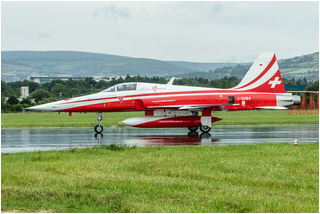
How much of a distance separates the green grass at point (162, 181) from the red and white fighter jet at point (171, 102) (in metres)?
7.65

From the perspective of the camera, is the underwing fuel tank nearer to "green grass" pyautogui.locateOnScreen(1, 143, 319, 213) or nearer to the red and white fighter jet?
the red and white fighter jet

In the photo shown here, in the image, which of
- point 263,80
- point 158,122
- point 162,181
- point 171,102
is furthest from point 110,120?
point 162,181

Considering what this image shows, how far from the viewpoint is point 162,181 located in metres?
8.71

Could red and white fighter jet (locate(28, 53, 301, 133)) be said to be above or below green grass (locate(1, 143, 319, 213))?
above

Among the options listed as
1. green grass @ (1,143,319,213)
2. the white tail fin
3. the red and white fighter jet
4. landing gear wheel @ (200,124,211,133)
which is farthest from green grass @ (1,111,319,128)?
green grass @ (1,143,319,213)

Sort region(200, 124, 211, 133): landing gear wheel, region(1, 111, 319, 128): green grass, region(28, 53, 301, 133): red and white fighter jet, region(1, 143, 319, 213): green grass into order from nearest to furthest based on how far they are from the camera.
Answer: region(1, 143, 319, 213): green grass, region(200, 124, 211, 133): landing gear wheel, region(28, 53, 301, 133): red and white fighter jet, region(1, 111, 319, 128): green grass

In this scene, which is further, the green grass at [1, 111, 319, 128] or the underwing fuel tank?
the green grass at [1, 111, 319, 128]

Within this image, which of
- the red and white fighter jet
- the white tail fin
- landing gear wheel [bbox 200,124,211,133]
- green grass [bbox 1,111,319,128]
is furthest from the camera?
green grass [bbox 1,111,319,128]

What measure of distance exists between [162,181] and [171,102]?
12.6 metres

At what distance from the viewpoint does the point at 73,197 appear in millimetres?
7594

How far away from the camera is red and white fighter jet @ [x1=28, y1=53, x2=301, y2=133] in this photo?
20.6 m

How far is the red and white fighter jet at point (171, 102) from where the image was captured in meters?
20.6

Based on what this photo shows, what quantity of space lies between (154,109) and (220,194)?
13670 mm

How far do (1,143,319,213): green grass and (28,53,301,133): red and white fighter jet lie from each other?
765 centimetres
